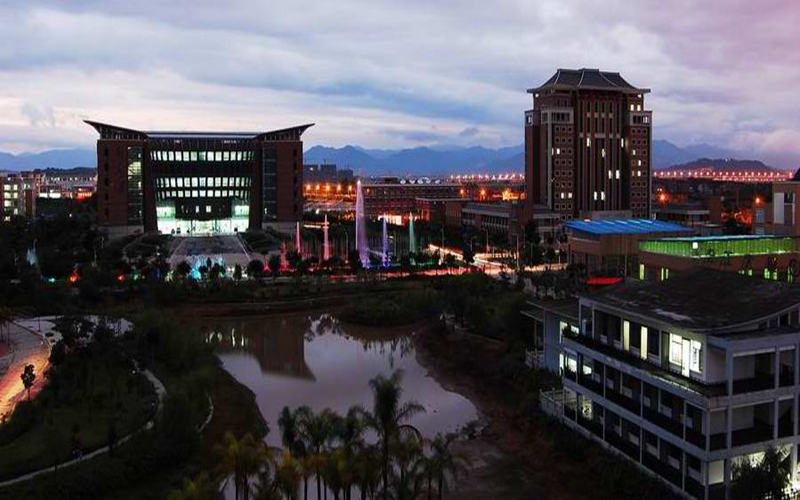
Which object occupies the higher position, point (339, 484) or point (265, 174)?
point (265, 174)

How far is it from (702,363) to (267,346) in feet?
47.1

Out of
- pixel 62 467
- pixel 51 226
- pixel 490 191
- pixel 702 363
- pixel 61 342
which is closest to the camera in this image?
pixel 702 363

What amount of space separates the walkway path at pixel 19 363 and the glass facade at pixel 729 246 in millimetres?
16975

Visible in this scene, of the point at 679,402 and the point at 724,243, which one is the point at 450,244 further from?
the point at 679,402

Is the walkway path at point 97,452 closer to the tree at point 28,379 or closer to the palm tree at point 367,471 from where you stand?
the tree at point 28,379

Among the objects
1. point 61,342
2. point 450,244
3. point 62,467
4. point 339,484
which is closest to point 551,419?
point 339,484

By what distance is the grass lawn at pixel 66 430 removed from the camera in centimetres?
1071

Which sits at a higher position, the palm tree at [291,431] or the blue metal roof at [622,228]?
the blue metal roof at [622,228]

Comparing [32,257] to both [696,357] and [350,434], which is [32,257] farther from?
[696,357]

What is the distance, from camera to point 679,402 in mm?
10102

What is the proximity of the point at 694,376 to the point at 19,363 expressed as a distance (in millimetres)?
13997

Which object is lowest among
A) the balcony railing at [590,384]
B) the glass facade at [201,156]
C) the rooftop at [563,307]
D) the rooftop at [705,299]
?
the balcony railing at [590,384]

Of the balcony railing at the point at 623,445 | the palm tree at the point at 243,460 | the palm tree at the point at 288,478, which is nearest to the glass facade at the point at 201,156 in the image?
the balcony railing at the point at 623,445

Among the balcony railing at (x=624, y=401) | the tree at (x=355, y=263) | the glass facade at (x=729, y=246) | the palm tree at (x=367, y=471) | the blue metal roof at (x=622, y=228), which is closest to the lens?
the palm tree at (x=367, y=471)
